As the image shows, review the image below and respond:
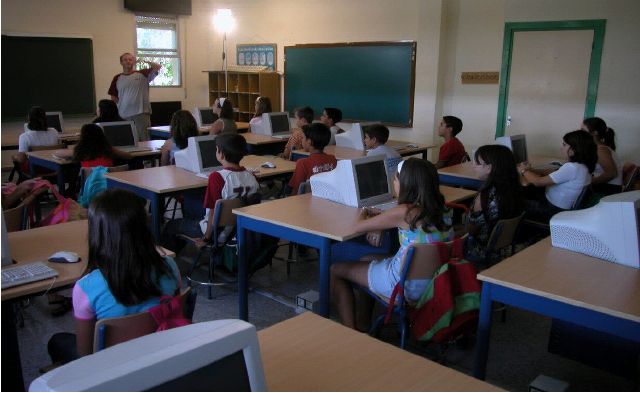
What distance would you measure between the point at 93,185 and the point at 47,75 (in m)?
4.82

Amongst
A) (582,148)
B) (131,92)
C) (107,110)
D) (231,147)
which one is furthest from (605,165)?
(131,92)

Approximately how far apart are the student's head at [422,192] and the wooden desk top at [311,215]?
34 centimetres

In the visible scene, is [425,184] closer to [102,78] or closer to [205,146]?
[205,146]

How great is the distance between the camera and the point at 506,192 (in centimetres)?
324

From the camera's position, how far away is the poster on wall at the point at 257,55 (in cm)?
927

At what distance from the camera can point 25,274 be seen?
1973mm

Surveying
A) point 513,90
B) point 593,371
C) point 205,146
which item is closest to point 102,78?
point 205,146

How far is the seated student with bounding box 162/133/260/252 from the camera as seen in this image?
3365 millimetres

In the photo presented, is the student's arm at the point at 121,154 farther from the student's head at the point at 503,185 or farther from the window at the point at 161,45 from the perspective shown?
the window at the point at 161,45

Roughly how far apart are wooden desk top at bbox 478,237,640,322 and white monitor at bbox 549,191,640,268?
0.04 m

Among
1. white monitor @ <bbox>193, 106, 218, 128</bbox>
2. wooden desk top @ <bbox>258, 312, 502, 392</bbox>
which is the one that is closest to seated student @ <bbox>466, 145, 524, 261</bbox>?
wooden desk top @ <bbox>258, 312, 502, 392</bbox>

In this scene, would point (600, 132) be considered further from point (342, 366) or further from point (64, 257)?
point (64, 257)

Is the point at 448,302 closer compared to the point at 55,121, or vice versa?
the point at 448,302

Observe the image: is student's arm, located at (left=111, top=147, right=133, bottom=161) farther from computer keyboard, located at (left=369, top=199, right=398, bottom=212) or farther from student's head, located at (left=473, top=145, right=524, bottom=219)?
student's head, located at (left=473, top=145, right=524, bottom=219)
